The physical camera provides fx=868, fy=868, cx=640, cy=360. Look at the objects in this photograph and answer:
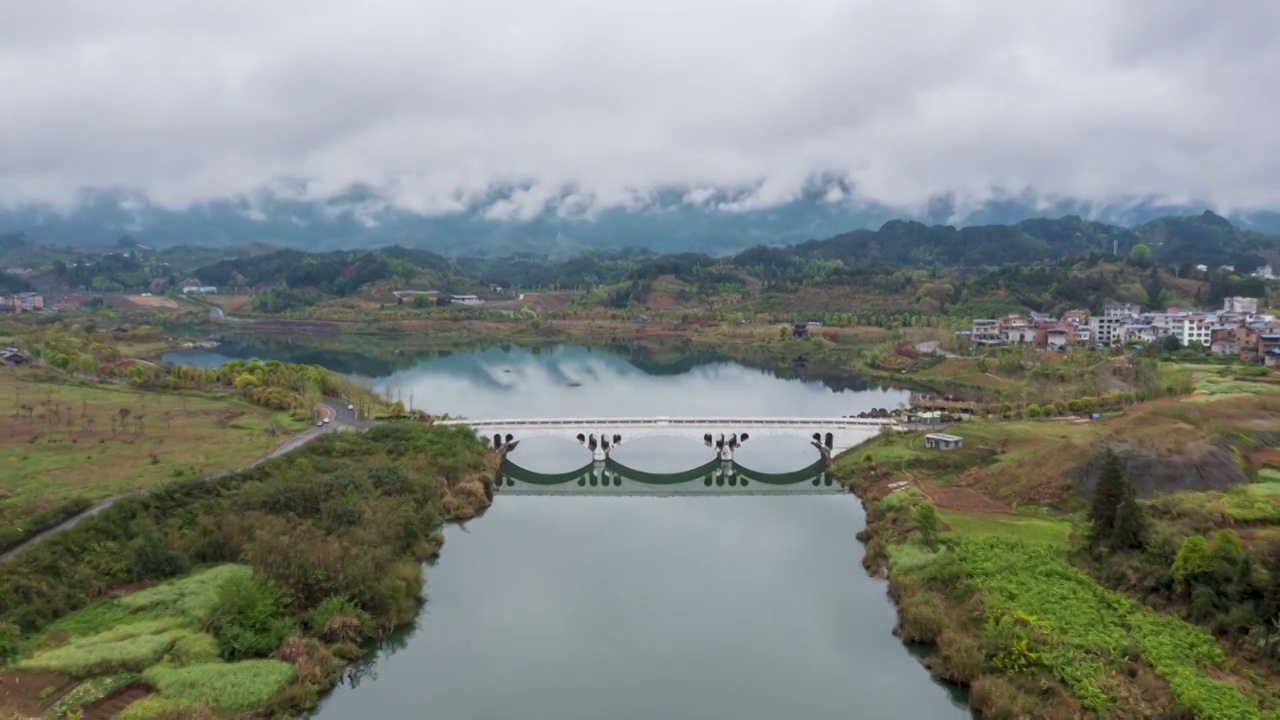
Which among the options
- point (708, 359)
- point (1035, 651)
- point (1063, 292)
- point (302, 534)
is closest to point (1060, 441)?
point (1035, 651)

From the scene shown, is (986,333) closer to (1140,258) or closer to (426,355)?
(1140,258)

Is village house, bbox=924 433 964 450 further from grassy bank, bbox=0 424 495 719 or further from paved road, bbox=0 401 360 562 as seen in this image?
paved road, bbox=0 401 360 562

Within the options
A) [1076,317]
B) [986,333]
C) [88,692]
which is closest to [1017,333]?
[986,333]

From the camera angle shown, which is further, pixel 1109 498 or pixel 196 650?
pixel 1109 498

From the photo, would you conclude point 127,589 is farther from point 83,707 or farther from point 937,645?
point 937,645

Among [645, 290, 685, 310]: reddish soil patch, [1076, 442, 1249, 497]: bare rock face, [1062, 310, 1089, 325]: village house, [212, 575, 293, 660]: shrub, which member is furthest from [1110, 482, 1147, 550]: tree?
[645, 290, 685, 310]: reddish soil patch

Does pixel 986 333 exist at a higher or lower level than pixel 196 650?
higher

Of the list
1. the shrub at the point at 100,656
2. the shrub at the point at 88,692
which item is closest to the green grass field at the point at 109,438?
the shrub at the point at 100,656
